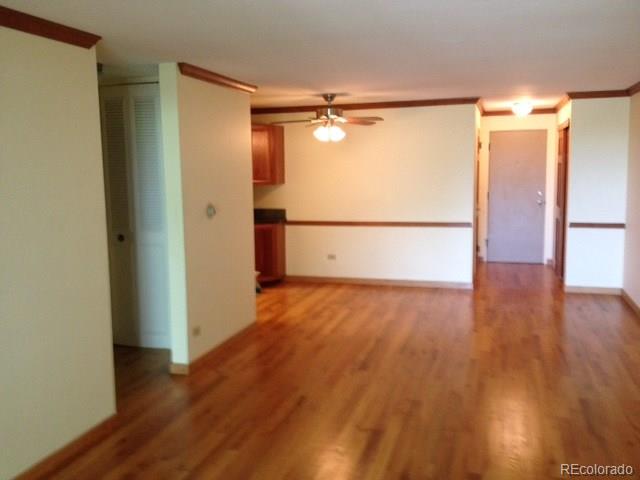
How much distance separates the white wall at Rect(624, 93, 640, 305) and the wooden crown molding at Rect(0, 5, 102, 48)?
5336 mm

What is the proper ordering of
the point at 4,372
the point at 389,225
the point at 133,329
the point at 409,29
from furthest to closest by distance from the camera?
→ the point at 389,225 → the point at 133,329 → the point at 409,29 → the point at 4,372

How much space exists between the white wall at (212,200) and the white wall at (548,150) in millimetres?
4857

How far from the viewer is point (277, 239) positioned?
7.43 m

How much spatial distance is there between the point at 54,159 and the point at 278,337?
9.03 feet

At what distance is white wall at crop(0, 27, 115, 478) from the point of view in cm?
263

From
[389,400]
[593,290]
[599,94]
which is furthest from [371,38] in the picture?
[593,290]

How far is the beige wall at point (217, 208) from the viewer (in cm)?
417

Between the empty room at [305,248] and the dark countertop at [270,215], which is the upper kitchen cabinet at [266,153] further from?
the dark countertop at [270,215]

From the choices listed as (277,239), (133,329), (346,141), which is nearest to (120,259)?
(133,329)

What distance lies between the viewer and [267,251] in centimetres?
736

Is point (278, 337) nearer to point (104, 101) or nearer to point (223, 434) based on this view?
point (223, 434)

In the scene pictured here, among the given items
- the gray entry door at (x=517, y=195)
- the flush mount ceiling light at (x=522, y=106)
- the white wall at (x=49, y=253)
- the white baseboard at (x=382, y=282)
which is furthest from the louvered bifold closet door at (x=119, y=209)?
the gray entry door at (x=517, y=195)

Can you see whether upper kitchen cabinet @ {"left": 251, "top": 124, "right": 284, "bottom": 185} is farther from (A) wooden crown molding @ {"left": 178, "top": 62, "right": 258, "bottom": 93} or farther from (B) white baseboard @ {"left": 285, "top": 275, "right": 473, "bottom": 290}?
(A) wooden crown molding @ {"left": 178, "top": 62, "right": 258, "bottom": 93}

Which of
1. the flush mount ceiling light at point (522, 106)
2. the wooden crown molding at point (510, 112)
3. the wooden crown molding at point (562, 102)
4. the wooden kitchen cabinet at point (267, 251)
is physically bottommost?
the wooden kitchen cabinet at point (267, 251)
